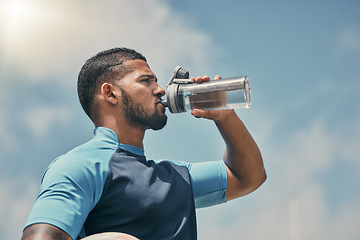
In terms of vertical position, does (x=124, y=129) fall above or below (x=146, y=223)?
above

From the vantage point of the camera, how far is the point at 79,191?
2.26m

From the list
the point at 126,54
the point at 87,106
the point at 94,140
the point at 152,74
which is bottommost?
the point at 94,140

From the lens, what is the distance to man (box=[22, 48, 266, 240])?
2.21 m

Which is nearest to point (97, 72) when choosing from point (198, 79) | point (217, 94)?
point (198, 79)

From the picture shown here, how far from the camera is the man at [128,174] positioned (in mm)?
2205

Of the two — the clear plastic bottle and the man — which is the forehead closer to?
the man

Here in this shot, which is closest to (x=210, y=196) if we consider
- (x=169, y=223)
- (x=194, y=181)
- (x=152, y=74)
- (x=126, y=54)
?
(x=194, y=181)

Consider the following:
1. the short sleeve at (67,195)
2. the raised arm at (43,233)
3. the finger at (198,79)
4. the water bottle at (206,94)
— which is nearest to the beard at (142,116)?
the water bottle at (206,94)

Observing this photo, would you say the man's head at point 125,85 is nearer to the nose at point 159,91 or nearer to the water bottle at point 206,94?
the nose at point 159,91

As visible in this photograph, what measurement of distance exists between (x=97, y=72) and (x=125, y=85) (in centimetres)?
32

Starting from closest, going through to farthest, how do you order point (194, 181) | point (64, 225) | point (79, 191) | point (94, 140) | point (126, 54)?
1. point (64, 225)
2. point (79, 191)
3. point (94, 140)
4. point (194, 181)
5. point (126, 54)

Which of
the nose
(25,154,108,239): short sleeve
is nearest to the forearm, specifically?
the nose

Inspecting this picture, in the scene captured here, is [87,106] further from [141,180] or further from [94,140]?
[141,180]

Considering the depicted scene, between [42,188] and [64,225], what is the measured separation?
34 cm
